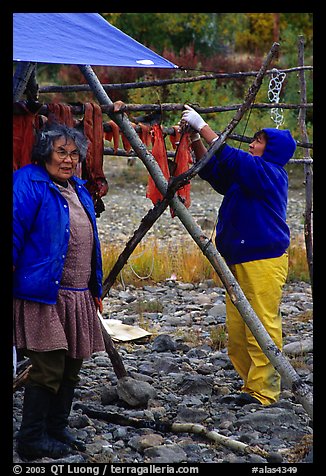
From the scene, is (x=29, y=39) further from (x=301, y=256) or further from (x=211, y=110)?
(x=301, y=256)

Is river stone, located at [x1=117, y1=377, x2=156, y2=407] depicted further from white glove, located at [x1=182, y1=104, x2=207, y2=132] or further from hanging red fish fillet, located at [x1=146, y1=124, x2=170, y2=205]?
white glove, located at [x1=182, y1=104, x2=207, y2=132]

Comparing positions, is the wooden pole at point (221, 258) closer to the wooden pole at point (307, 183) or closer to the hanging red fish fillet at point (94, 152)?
the hanging red fish fillet at point (94, 152)

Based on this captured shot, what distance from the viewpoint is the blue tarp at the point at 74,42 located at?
4.36m

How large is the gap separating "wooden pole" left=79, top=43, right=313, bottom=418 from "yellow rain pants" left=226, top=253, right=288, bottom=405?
0.61 metres

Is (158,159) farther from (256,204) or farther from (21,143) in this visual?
(21,143)

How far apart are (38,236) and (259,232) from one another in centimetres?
170

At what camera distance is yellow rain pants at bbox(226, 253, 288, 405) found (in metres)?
5.17

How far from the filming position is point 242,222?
5.17 metres

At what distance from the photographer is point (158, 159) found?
5035 mm

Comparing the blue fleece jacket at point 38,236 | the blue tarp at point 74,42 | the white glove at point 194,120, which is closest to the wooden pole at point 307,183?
the blue tarp at point 74,42

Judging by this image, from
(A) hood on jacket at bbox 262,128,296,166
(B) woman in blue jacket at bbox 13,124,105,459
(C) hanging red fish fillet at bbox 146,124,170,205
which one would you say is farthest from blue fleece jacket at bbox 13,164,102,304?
(A) hood on jacket at bbox 262,128,296,166

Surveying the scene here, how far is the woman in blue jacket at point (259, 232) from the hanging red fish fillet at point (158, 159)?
0.65ft

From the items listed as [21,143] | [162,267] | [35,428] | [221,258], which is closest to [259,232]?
[221,258]
